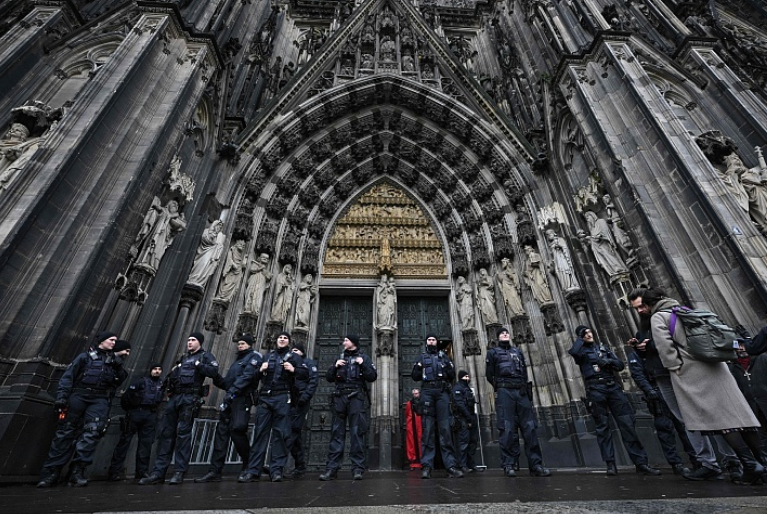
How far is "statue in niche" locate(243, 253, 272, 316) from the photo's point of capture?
8.19m

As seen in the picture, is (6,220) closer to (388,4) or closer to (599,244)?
(599,244)

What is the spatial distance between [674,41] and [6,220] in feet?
43.0

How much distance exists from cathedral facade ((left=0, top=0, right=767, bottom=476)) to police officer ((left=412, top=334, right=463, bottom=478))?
11.9ft

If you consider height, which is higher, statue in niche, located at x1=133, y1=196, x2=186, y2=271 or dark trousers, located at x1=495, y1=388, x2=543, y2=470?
statue in niche, located at x1=133, y1=196, x2=186, y2=271

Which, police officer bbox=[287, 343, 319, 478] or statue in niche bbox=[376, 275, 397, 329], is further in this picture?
statue in niche bbox=[376, 275, 397, 329]

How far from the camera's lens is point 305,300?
30.8 feet

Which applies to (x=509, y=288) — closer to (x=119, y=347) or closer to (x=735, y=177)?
(x=735, y=177)

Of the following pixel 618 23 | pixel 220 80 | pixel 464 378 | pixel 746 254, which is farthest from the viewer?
pixel 220 80

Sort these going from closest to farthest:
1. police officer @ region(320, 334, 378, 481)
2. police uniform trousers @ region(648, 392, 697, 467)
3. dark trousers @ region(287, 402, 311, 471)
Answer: police uniform trousers @ region(648, 392, 697, 467)
police officer @ region(320, 334, 378, 481)
dark trousers @ region(287, 402, 311, 471)

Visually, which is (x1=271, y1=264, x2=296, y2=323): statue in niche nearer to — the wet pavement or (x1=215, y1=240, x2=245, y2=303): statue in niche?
(x1=215, y1=240, x2=245, y2=303): statue in niche

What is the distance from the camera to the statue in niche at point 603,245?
22.8 feet

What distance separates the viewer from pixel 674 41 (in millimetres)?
8680

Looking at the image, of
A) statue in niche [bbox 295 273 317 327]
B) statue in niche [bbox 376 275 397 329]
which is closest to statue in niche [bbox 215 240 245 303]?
statue in niche [bbox 295 273 317 327]

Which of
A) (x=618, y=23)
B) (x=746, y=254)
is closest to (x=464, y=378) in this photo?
(x=746, y=254)
